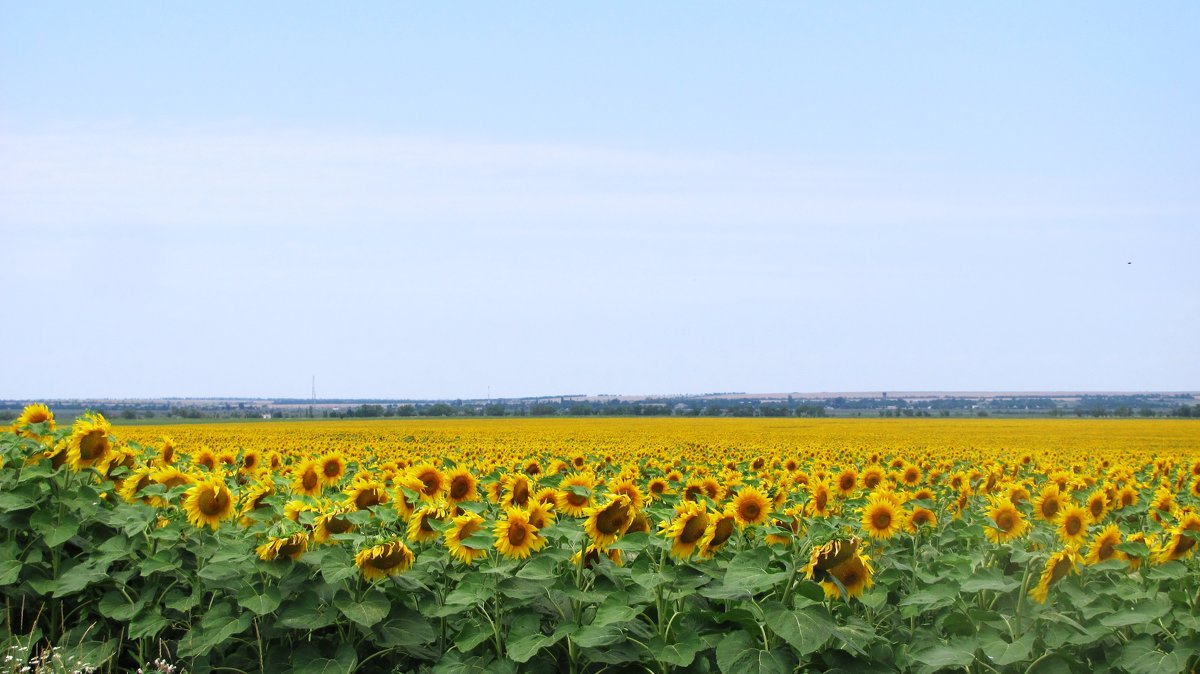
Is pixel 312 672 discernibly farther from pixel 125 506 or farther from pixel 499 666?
pixel 125 506

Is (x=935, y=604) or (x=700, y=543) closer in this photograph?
(x=935, y=604)

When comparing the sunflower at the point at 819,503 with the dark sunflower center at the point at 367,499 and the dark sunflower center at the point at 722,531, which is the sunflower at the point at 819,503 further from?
the dark sunflower center at the point at 367,499

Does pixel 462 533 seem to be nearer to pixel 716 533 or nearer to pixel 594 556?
pixel 594 556

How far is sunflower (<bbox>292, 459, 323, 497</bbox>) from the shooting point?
7164 millimetres

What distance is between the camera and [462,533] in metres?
5.22

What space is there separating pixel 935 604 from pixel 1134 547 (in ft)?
4.09

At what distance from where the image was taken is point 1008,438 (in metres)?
43.6

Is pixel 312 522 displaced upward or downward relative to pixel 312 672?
upward

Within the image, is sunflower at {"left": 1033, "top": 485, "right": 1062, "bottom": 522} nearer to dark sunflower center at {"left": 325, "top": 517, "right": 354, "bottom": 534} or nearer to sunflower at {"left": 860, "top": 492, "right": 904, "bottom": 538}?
sunflower at {"left": 860, "top": 492, "right": 904, "bottom": 538}

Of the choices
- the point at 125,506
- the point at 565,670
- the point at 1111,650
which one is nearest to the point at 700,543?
the point at 565,670

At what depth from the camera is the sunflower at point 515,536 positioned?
5152 millimetres

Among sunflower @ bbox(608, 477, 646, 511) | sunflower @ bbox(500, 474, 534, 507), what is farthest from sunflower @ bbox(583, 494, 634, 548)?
sunflower @ bbox(500, 474, 534, 507)

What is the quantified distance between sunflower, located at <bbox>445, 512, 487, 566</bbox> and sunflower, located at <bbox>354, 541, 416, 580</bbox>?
0.77 feet

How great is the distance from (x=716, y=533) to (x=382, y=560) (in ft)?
5.45
